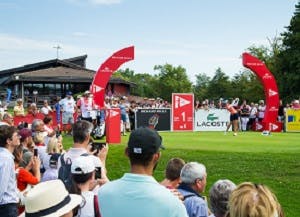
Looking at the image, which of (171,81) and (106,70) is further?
(171,81)

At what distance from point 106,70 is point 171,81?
6362 centimetres

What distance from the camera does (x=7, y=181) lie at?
5.93 metres

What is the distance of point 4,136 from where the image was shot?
628cm

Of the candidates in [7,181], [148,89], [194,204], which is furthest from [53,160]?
[148,89]

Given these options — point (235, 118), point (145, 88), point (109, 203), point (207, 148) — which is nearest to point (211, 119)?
point (235, 118)

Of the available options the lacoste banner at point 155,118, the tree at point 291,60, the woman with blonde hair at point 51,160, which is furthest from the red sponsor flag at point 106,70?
the tree at point 291,60

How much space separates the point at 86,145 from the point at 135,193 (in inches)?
115

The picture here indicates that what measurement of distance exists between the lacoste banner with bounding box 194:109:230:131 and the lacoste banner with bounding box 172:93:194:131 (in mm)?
665

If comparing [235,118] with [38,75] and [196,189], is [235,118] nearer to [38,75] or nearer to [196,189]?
[196,189]

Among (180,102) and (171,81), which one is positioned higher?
(171,81)

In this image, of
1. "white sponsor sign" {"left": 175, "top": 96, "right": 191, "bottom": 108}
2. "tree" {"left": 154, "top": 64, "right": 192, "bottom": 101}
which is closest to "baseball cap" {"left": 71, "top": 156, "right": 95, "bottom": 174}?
"white sponsor sign" {"left": 175, "top": 96, "right": 191, "bottom": 108}

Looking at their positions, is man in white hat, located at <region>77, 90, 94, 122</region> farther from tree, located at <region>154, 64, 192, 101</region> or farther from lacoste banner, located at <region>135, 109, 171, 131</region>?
tree, located at <region>154, 64, 192, 101</region>

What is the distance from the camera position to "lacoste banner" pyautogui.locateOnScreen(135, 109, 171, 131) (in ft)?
87.4

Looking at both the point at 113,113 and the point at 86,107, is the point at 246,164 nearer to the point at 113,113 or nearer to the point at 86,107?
the point at 113,113
